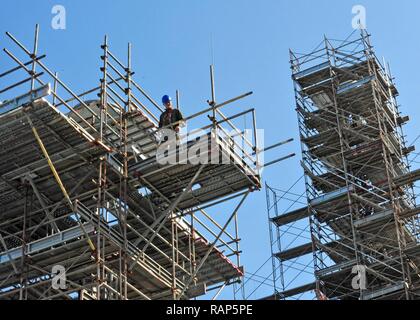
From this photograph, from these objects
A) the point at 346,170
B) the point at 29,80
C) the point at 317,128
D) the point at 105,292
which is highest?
the point at 317,128

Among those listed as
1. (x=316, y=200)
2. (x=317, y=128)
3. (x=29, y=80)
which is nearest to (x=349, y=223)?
(x=316, y=200)

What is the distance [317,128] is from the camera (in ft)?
162

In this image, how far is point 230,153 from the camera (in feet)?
101

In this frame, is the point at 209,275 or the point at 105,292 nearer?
the point at 105,292

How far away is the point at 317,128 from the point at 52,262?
67.1 ft

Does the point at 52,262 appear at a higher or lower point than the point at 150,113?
lower

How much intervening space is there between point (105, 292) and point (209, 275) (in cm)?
509

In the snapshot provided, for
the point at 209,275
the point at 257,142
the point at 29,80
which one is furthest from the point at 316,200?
the point at 29,80

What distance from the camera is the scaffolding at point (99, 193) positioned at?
30344mm

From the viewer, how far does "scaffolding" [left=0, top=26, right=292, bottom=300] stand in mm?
30344

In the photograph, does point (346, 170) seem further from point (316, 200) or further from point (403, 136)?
point (403, 136)

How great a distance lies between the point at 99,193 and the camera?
101ft

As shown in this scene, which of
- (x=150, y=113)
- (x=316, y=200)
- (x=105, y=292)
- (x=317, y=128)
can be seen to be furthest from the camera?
(x=317, y=128)

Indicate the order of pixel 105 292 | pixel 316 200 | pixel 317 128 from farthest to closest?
pixel 317 128 < pixel 316 200 < pixel 105 292
